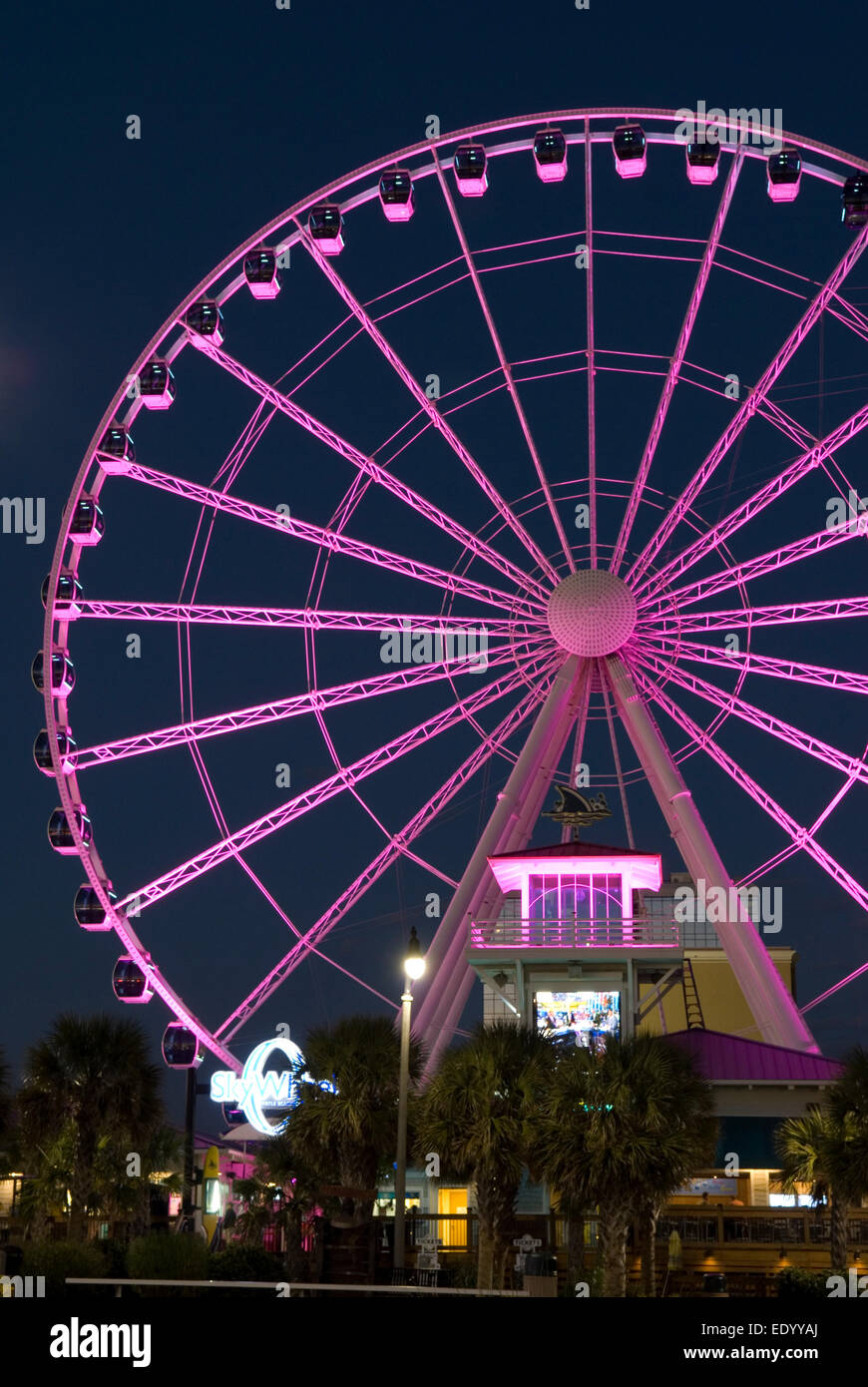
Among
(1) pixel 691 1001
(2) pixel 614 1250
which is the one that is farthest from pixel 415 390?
(1) pixel 691 1001

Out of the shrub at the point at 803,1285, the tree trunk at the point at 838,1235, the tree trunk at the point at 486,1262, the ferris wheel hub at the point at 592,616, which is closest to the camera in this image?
the shrub at the point at 803,1285

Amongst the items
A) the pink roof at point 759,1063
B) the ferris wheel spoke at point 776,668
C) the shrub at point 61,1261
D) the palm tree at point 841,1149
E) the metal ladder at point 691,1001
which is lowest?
the shrub at point 61,1261

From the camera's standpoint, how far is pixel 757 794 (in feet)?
119

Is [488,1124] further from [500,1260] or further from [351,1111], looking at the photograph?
[351,1111]

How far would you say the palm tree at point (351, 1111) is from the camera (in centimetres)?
2997

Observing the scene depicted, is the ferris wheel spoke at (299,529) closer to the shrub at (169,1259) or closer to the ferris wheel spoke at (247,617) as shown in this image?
the ferris wheel spoke at (247,617)

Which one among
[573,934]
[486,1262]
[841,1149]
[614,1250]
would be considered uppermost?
[573,934]

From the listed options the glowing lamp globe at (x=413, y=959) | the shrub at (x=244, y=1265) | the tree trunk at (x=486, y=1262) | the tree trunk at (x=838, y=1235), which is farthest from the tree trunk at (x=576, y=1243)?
the glowing lamp globe at (x=413, y=959)

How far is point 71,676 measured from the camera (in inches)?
1404

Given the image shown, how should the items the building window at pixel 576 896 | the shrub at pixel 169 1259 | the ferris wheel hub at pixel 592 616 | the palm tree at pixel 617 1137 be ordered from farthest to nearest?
the building window at pixel 576 896, the ferris wheel hub at pixel 592 616, the palm tree at pixel 617 1137, the shrub at pixel 169 1259

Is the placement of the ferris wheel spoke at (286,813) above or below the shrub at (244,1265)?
above

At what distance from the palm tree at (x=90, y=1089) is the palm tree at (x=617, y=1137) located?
10800 mm

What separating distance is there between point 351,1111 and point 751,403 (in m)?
16.5
